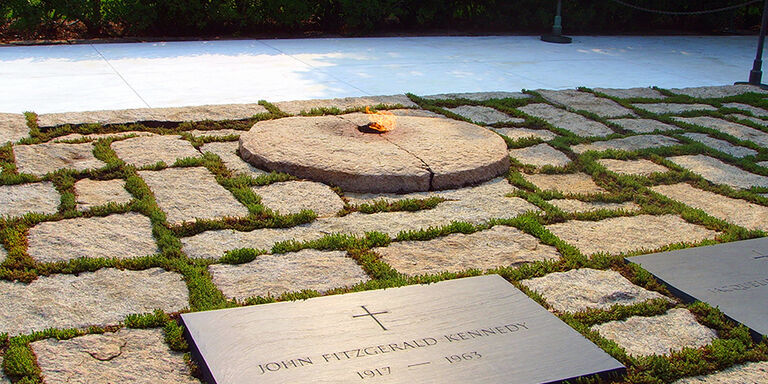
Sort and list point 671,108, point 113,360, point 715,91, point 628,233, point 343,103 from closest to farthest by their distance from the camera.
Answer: point 113,360 → point 628,233 → point 343,103 → point 671,108 → point 715,91

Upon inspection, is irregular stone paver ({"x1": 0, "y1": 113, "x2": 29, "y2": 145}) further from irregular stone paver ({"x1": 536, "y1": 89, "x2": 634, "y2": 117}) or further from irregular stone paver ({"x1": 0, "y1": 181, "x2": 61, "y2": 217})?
irregular stone paver ({"x1": 536, "y1": 89, "x2": 634, "y2": 117})

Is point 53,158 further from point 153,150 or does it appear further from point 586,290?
point 586,290

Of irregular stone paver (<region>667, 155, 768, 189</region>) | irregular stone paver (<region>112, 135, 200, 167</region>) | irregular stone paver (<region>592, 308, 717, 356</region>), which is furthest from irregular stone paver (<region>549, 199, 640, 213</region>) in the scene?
irregular stone paver (<region>112, 135, 200, 167</region>)

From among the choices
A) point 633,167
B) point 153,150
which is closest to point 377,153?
point 153,150

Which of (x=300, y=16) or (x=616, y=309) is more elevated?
(x=300, y=16)

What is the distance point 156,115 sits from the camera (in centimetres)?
499

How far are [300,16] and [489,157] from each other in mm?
5807

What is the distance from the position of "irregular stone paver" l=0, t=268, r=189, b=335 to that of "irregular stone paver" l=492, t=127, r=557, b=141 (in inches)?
110

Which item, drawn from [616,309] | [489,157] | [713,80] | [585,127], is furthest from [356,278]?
[713,80]

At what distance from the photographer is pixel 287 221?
11.1 ft

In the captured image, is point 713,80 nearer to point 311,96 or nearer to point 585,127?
point 585,127

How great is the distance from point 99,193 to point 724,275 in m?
2.77

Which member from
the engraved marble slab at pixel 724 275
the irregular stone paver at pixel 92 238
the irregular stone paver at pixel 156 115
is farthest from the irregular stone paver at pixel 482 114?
the irregular stone paver at pixel 92 238

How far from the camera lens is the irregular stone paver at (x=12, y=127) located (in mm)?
4406
